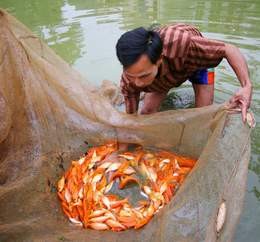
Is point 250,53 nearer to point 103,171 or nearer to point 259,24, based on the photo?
point 259,24

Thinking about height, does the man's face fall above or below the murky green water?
above

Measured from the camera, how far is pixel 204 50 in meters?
3.20

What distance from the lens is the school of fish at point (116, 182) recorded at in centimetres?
280

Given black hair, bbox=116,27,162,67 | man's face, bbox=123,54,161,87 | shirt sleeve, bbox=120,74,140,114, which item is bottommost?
shirt sleeve, bbox=120,74,140,114

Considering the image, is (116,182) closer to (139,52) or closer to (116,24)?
(139,52)

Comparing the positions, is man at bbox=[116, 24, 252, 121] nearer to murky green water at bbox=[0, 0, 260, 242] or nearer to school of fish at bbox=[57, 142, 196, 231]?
school of fish at bbox=[57, 142, 196, 231]

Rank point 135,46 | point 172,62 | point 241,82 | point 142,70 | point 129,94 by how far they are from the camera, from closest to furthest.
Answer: point 135,46
point 142,70
point 241,82
point 172,62
point 129,94

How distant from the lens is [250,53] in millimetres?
5980

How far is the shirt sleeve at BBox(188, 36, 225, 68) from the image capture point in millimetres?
3164

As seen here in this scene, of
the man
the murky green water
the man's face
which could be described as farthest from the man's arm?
the murky green water

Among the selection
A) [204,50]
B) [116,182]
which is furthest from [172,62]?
[116,182]

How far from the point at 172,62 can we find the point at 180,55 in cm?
9

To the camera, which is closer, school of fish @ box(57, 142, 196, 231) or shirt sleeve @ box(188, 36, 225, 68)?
school of fish @ box(57, 142, 196, 231)

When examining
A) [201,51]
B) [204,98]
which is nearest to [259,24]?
[204,98]
